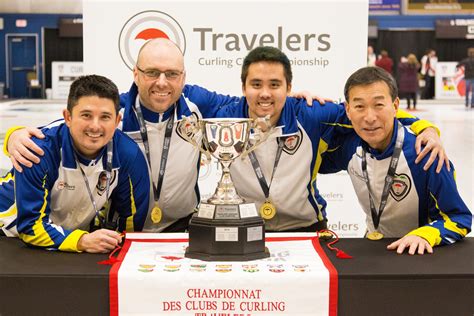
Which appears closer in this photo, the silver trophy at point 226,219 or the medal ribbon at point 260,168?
the silver trophy at point 226,219

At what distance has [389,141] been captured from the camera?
252 cm

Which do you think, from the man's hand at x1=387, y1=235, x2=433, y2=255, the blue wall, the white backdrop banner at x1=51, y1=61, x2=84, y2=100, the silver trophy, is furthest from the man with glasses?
the blue wall

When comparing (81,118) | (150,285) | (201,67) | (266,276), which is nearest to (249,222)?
(266,276)

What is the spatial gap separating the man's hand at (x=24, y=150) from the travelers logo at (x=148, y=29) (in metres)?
1.95

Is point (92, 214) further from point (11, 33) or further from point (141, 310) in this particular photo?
point (11, 33)

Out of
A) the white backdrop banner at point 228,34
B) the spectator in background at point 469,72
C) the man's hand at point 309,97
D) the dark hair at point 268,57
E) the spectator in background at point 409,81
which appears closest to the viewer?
the dark hair at point 268,57

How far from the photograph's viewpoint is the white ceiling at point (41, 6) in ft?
75.9

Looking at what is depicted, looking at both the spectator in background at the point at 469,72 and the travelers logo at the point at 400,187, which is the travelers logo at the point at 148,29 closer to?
the travelers logo at the point at 400,187

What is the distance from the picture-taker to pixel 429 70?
21438 millimetres

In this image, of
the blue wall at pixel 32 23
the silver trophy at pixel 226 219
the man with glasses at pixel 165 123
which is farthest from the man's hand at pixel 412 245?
the blue wall at pixel 32 23

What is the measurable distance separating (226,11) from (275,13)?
0.34 meters

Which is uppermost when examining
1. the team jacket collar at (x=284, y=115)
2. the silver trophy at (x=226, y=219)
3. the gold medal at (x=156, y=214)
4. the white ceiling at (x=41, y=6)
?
the white ceiling at (x=41, y=6)

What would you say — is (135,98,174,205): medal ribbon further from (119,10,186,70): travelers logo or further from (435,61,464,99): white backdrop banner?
(435,61,464,99): white backdrop banner

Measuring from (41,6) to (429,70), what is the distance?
14.5 m
